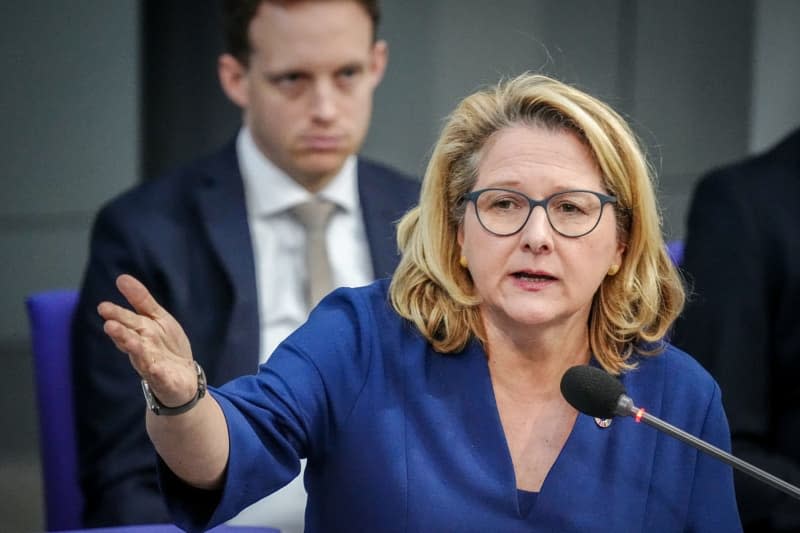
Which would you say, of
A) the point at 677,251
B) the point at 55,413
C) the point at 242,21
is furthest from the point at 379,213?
the point at 55,413

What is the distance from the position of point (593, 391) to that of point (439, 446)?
0.29 meters

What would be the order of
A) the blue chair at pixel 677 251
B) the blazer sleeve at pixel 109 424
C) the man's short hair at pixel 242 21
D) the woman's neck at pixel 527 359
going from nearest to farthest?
the woman's neck at pixel 527 359 < the blazer sleeve at pixel 109 424 < the blue chair at pixel 677 251 < the man's short hair at pixel 242 21

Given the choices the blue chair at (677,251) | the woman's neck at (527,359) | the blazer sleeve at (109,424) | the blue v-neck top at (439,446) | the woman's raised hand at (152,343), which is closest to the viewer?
the woman's raised hand at (152,343)

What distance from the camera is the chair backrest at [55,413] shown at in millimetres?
2758

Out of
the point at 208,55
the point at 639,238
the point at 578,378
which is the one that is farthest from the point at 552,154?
the point at 208,55

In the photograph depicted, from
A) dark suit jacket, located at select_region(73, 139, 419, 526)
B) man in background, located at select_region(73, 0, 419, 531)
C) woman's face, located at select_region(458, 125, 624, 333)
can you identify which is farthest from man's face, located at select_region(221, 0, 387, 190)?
woman's face, located at select_region(458, 125, 624, 333)

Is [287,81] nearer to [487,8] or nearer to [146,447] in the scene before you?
[146,447]

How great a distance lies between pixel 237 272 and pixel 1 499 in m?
1.86

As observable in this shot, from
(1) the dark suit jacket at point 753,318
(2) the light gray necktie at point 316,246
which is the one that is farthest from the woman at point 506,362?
(2) the light gray necktie at point 316,246

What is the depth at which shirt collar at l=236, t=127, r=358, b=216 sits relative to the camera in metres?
2.97

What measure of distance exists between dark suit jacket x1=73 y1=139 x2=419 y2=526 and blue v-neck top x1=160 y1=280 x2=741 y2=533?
31.1 inches

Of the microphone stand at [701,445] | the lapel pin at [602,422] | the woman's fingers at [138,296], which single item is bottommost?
the lapel pin at [602,422]

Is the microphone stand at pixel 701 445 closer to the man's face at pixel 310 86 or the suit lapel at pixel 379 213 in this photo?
the suit lapel at pixel 379 213

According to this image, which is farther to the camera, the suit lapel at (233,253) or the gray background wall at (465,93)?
the gray background wall at (465,93)
